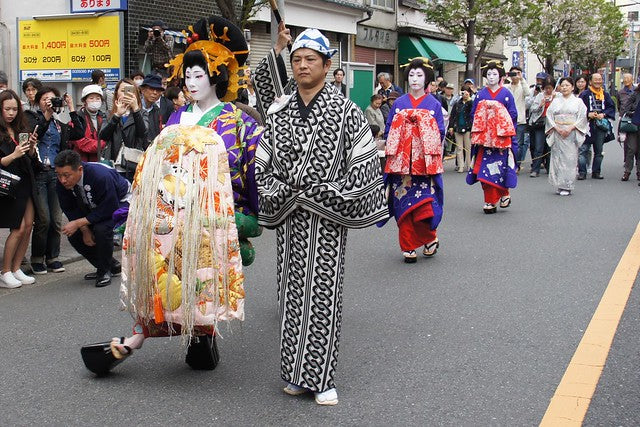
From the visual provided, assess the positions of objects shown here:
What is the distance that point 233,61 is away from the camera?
4.62 metres

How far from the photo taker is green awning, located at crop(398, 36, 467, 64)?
1038 inches

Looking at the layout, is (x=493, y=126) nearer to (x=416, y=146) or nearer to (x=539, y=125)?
(x=416, y=146)

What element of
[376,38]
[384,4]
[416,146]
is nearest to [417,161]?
[416,146]

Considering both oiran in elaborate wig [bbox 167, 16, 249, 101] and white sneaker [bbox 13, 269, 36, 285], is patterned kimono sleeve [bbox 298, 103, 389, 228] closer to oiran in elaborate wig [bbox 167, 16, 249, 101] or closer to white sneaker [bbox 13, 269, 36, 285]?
oiran in elaborate wig [bbox 167, 16, 249, 101]

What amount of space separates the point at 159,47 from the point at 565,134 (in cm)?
617

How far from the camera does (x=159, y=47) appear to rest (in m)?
12.7

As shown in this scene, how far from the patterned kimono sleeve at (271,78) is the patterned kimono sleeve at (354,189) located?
888mm

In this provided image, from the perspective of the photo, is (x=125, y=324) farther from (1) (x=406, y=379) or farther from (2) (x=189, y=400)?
(1) (x=406, y=379)

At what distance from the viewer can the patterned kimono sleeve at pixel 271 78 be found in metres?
4.82

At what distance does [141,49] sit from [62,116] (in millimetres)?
1732

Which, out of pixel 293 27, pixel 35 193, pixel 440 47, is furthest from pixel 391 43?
pixel 35 193

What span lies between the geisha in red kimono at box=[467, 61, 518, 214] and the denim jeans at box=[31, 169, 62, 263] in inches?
202

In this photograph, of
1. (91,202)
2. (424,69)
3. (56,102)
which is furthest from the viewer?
(424,69)

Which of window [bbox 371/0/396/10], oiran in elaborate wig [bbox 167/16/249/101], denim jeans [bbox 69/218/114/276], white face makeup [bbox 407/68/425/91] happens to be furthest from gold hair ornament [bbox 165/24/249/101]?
window [bbox 371/0/396/10]
